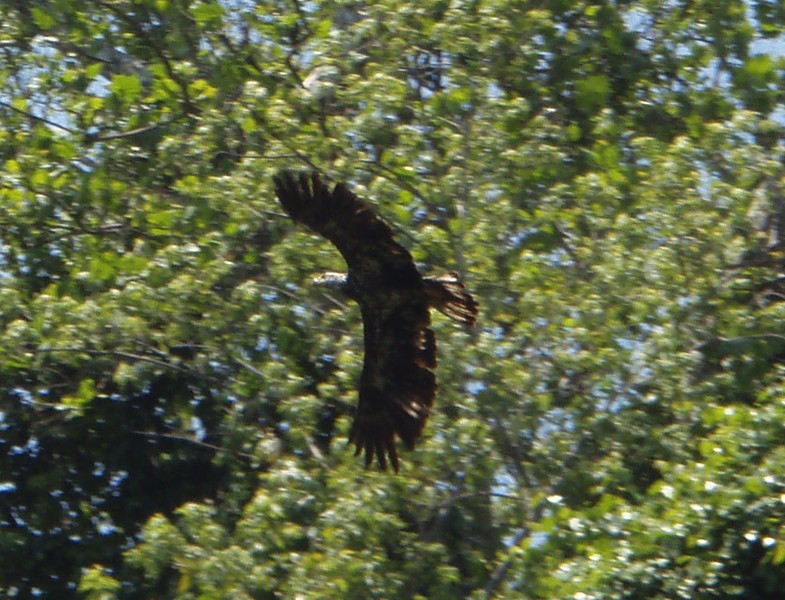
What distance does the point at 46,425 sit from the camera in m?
10.7

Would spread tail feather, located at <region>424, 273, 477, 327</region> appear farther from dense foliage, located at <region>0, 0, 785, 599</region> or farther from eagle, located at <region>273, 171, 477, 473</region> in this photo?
dense foliage, located at <region>0, 0, 785, 599</region>

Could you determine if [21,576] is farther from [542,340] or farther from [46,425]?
[542,340]

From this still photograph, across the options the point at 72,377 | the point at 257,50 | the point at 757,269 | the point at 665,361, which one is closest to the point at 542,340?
the point at 665,361

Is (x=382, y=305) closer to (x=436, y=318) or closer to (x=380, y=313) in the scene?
(x=380, y=313)

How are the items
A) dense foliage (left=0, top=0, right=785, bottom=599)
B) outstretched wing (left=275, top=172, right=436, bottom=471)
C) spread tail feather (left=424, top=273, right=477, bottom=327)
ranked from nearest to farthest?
outstretched wing (left=275, top=172, right=436, bottom=471) → spread tail feather (left=424, top=273, right=477, bottom=327) → dense foliage (left=0, top=0, right=785, bottom=599)

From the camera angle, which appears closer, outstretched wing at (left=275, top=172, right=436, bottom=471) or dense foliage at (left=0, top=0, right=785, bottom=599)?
outstretched wing at (left=275, top=172, right=436, bottom=471)

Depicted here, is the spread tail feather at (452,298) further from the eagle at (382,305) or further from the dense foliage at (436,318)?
the dense foliage at (436,318)

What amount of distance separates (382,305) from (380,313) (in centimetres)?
6

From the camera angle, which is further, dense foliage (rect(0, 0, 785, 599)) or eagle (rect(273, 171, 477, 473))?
dense foliage (rect(0, 0, 785, 599))

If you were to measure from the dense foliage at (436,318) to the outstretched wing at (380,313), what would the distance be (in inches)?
5.8

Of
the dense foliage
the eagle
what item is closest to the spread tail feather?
the eagle

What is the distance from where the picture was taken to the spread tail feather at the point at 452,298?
25.6ft

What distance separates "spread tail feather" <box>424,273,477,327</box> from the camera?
7.81 meters

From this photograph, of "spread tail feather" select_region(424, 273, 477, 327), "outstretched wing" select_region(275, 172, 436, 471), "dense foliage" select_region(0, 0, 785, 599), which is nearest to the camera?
"outstretched wing" select_region(275, 172, 436, 471)
